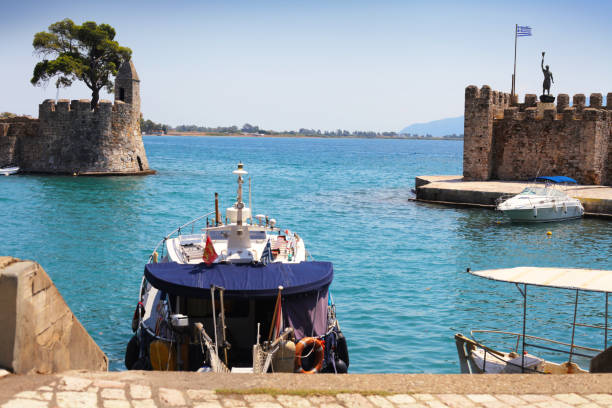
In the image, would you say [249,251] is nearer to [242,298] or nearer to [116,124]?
[242,298]

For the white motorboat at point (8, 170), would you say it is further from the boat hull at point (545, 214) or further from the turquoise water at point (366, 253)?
the boat hull at point (545, 214)

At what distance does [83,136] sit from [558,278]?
4341cm

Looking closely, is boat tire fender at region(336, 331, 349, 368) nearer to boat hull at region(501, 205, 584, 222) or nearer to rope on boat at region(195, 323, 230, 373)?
rope on boat at region(195, 323, 230, 373)

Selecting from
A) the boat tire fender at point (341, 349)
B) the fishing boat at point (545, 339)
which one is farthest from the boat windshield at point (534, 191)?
the boat tire fender at point (341, 349)

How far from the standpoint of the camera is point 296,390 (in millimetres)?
5645

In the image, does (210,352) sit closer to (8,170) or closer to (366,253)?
(366,253)

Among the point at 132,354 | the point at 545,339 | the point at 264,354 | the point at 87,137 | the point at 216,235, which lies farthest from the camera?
the point at 87,137

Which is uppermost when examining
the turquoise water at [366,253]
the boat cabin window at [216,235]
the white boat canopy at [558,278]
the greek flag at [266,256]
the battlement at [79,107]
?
the battlement at [79,107]

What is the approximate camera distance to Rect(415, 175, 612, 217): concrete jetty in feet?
101

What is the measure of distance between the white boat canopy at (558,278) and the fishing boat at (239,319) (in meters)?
2.99

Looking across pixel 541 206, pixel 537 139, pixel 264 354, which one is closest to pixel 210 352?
pixel 264 354

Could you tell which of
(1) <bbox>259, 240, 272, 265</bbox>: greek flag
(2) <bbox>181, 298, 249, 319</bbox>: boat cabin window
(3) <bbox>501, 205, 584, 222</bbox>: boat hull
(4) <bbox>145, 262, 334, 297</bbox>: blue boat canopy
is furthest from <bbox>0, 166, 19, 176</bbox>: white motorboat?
(2) <bbox>181, 298, 249, 319</bbox>: boat cabin window

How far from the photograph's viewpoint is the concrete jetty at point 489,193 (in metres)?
30.8

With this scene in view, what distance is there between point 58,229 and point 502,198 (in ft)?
68.4
